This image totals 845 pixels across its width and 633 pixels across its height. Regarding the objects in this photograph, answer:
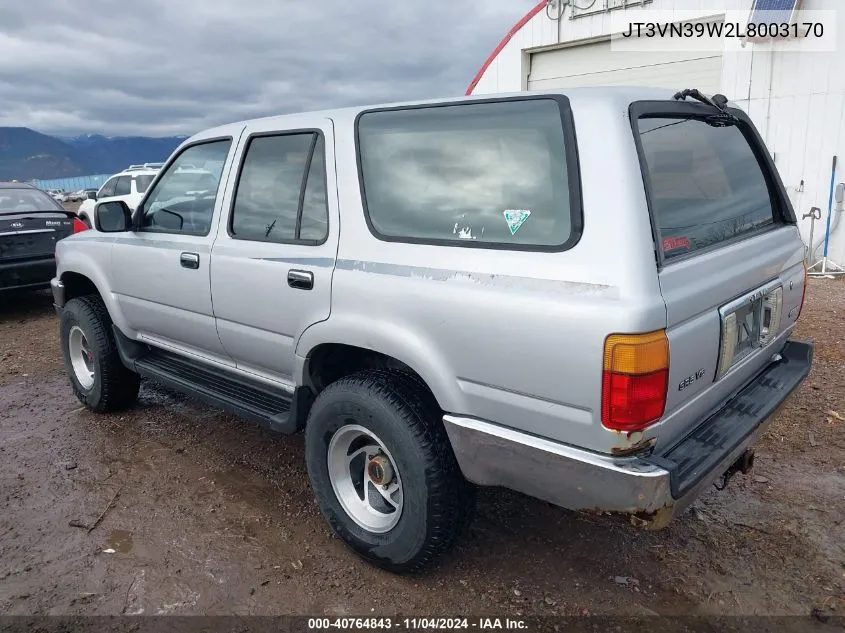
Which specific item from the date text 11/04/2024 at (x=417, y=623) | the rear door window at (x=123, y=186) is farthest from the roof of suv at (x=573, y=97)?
the rear door window at (x=123, y=186)

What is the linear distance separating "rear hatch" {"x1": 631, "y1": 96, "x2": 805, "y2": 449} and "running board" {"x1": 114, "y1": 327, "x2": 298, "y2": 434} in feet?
5.73

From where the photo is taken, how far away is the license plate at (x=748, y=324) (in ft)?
7.61

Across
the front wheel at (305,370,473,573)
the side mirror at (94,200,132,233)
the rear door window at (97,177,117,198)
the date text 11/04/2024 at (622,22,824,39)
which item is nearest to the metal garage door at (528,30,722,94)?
the date text 11/04/2024 at (622,22,824,39)

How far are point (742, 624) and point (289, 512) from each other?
2.11 metres

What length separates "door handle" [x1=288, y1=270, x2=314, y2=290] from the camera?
2.82 m

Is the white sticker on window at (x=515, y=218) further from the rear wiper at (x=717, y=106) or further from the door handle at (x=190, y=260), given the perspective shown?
the door handle at (x=190, y=260)

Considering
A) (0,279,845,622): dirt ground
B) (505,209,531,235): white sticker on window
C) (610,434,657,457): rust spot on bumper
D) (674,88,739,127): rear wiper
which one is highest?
(674,88,739,127): rear wiper

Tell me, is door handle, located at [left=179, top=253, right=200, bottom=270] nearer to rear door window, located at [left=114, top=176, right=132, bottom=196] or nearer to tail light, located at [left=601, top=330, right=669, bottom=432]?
tail light, located at [left=601, top=330, right=669, bottom=432]

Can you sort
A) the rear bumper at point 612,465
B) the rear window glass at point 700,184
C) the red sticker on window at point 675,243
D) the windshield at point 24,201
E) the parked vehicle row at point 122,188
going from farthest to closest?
the parked vehicle row at point 122,188 < the windshield at point 24,201 < the rear window glass at point 700,184 < the red sticker on window at point 675,243 < the rear bumper at point 612,465

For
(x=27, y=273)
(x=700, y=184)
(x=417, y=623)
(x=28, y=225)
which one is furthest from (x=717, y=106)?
(x=28, y=225)

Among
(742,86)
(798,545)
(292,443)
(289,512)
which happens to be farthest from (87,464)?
(742,86)

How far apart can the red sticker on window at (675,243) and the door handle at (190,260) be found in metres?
2.40

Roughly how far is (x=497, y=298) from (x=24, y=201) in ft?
26.4

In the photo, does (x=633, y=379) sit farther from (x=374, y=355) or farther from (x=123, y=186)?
(x=123, y=186)
